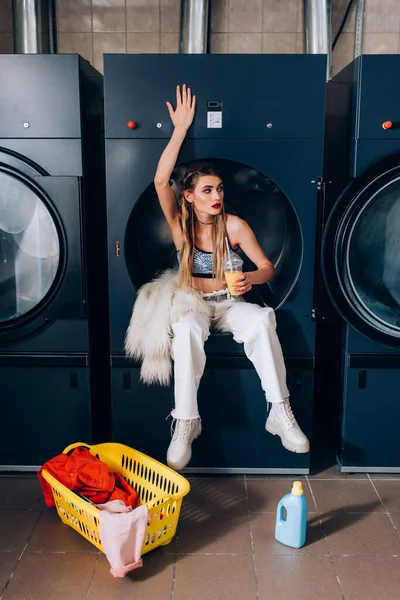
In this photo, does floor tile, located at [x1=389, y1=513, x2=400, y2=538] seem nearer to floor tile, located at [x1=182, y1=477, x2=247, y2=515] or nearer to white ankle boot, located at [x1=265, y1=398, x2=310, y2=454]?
white ankle boot, located at [x1=265, y1=398, x2=310, y2=454]

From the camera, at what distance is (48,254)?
2.45 metres

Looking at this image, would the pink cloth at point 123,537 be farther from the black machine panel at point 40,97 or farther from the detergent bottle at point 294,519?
the black machine panel at point 40,97

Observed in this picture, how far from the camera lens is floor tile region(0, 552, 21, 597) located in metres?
1.89

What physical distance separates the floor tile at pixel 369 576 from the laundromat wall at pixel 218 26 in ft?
8.03

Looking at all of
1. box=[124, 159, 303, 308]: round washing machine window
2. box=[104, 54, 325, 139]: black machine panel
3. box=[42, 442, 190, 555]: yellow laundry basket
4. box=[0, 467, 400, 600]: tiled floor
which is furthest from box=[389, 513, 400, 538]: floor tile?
box=[104, 54, 325, 139]: black machine panel

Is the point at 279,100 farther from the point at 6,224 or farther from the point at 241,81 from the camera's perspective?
the point at 6,224

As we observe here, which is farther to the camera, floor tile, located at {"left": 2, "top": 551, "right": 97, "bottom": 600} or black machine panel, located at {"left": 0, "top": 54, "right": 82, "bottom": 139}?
black machine panel, located at {"left": 0, "top": 54, "right": 82, "bottom": 139}

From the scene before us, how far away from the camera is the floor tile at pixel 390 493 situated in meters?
2.31

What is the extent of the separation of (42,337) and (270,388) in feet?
3.23

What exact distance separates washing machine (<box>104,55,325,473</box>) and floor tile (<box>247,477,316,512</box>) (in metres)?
0.07

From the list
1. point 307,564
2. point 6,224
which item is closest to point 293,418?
point 307,564

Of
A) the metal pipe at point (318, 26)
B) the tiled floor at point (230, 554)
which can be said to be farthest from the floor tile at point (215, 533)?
the metal pipe at point (318, 26)

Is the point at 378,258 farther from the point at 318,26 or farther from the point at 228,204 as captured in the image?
the point at 318,26

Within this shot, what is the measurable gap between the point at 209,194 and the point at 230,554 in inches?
54.4
